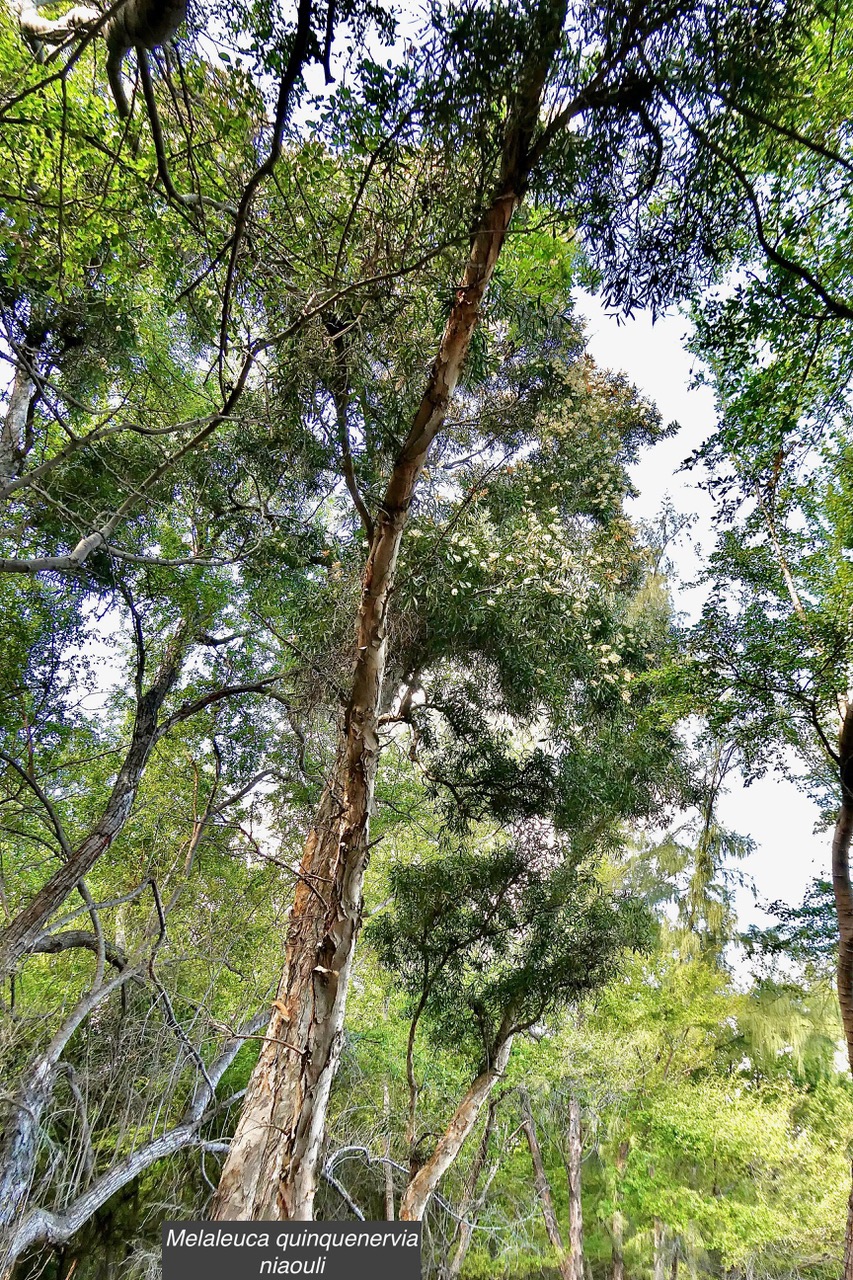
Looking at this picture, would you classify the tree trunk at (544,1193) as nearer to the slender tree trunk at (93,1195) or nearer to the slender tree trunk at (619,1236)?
the slender tree trunk at (619,1236)

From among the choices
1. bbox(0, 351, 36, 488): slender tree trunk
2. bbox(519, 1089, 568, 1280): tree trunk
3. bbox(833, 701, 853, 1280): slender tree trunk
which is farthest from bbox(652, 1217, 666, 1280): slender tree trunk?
bbox(0, 351, 36, 488): slender tree trunk

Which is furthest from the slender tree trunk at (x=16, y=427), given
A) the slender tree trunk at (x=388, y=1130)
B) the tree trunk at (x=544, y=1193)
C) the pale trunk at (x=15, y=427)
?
the tree trunk at (x=544, y=1193)

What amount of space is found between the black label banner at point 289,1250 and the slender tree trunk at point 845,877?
3.24m

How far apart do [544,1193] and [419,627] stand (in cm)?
766

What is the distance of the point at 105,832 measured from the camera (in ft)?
15.0

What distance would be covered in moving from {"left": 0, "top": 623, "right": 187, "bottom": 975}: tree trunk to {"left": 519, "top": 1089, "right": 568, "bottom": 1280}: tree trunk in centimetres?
545

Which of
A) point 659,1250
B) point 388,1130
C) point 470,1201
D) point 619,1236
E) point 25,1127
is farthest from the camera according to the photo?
point 619,1236

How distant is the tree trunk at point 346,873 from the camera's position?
1.70 m

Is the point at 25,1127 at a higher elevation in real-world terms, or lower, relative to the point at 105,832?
lower

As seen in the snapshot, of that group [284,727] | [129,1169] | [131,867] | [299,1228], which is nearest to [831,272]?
[299,1228]

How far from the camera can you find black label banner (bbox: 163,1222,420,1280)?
136 cm

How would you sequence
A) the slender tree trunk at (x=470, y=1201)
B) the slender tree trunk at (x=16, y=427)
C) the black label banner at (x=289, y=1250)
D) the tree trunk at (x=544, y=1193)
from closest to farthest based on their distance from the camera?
1. the black label banner at (x=289, y=1250)
2. the slender tree trunk at (x=16, y=427)
3. the slender tree trunk at (x=470, y=1201)
4. the tree trunk at (x=544, y=1193)

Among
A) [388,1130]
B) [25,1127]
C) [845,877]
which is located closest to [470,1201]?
[388,1130]

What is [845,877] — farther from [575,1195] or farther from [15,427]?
[575,1195]
